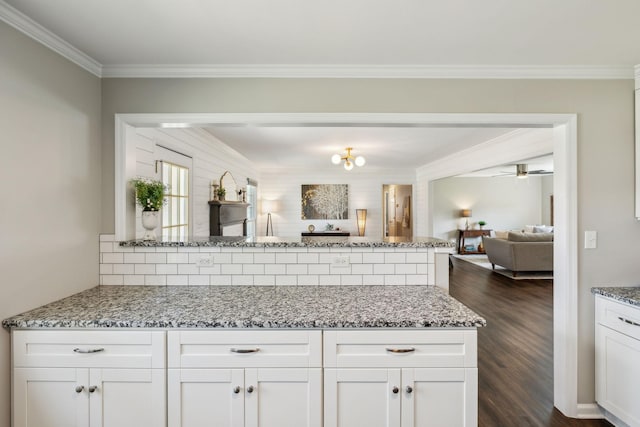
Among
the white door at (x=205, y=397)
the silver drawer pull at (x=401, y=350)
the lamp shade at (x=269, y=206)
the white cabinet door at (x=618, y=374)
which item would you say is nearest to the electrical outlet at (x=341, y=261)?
the silver drawer pull at (x=401, y=350)

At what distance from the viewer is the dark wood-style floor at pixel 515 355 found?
86.1 inches

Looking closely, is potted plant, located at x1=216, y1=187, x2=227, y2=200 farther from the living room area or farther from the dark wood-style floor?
the living room area

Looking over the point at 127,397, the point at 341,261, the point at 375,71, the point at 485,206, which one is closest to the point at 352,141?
the point at 375,71

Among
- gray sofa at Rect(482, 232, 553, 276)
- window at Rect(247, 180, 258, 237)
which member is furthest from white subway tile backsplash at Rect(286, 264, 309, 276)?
gray sofa at Rect(482, 232, 553, 276)

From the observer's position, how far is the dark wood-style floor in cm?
219

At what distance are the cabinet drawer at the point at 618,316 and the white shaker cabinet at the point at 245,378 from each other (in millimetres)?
1829

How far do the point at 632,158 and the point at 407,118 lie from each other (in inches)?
58.9

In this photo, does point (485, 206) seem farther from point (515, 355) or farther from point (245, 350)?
point (245, 350)

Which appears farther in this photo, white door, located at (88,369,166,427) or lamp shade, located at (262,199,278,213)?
lamp shade, located at (262,199,278,213)

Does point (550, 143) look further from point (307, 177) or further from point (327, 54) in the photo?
point (307, 177)

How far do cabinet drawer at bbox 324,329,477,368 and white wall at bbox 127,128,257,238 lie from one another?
5.52 ft

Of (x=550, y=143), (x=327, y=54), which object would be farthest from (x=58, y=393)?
(x=550, y=143)

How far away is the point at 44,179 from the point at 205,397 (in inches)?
54.4

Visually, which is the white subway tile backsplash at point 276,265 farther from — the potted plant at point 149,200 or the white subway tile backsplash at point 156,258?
the potted plant at point 149,200
